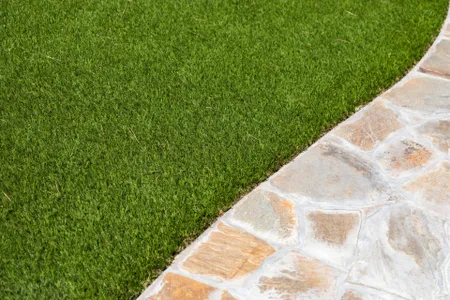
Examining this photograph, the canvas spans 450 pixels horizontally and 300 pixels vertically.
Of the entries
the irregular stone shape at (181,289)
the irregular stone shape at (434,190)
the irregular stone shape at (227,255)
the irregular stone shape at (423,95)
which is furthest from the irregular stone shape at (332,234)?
the irregular stone shape at (423,95)

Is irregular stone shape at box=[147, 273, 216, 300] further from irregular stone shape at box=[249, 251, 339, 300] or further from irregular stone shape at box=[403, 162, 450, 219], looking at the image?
irregular stone shape at box=[403, 162, 450, 219]

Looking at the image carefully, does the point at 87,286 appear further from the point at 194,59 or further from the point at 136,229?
the point at 194,59

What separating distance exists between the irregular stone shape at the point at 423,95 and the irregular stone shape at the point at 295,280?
150 centimetres

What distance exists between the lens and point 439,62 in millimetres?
4578

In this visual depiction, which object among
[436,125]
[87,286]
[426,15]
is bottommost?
[87,286]

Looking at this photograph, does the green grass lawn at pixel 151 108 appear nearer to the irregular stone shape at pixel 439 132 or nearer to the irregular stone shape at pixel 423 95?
the irregular stone shape at pixel 423 95

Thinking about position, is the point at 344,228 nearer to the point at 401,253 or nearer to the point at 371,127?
the point at 401,253

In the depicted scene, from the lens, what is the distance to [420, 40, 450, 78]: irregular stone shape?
14.7ft

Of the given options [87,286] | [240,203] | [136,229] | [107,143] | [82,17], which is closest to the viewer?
[87,286]

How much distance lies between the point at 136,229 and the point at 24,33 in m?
1.99

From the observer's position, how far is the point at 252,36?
4598 millimetres

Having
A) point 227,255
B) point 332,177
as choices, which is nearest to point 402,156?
point 332,177

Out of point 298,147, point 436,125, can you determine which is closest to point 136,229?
point 298,147

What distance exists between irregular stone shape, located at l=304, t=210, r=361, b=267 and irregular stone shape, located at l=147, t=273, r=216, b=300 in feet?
1.72
